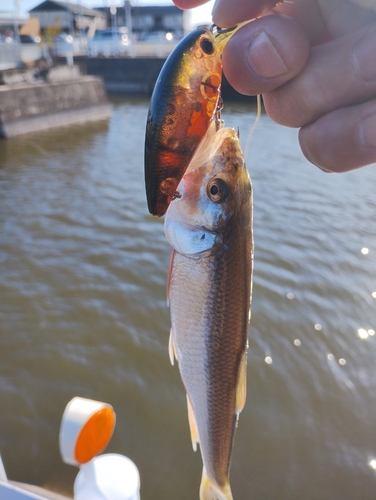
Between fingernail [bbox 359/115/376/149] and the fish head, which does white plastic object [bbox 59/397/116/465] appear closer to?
the fish head

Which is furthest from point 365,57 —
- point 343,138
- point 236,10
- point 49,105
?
point 49,105

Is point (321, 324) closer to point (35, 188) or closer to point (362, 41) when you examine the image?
point (362, 41)

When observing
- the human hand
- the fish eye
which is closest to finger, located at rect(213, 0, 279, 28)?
the human hand

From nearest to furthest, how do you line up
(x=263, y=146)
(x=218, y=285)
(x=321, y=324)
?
(x=218, y=285) → (x=321, y=324) → (x=263, y=146)

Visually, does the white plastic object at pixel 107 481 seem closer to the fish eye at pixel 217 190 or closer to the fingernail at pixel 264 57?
the fish eye at pixel 217 190

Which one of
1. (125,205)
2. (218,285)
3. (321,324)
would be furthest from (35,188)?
(218,285)

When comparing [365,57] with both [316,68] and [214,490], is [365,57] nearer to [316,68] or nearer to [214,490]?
[316,68]

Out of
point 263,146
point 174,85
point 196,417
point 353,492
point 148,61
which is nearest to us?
point 174,85
